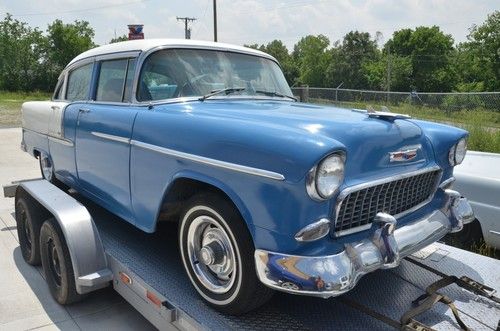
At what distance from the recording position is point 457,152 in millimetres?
3029

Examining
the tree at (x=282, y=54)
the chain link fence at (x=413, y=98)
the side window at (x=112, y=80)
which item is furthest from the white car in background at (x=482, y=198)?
the tree at (x=282, y=54)

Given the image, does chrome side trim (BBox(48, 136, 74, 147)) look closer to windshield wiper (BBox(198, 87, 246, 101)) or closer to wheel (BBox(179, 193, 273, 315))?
windshield wiper (BBox(198, 87, 246, 101))

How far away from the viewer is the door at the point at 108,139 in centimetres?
306

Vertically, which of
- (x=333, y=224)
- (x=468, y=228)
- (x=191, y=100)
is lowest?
(x=468, y=228)

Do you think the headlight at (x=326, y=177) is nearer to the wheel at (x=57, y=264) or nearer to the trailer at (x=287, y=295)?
the trailer at (x=287, y=295)

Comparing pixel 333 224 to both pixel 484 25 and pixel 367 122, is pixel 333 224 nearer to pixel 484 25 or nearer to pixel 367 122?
pixel 367 122

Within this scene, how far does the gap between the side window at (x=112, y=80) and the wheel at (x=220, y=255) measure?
1.36 meters

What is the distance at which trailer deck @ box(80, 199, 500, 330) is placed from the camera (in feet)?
7.60

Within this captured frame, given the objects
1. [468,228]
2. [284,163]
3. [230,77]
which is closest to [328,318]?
[284,163]

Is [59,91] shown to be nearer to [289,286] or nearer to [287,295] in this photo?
[287,295]

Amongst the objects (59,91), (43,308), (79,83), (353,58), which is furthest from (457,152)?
(353,58)

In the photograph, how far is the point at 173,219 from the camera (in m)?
3.00

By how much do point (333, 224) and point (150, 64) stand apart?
6.09 feet

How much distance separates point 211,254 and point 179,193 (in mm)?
509
